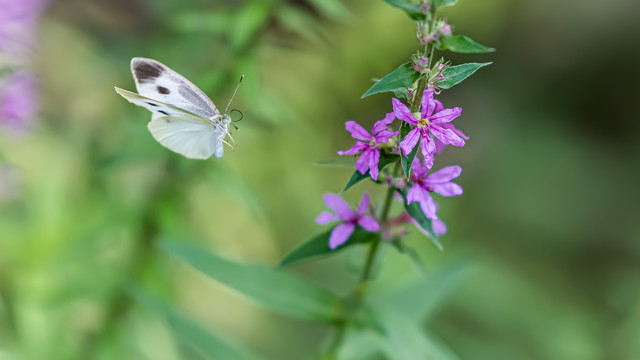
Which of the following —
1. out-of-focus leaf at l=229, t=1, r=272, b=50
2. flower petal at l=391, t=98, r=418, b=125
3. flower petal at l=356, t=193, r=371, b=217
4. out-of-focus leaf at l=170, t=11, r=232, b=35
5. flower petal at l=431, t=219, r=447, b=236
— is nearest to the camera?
flower petal at l=391, t=98, r=418, b=125

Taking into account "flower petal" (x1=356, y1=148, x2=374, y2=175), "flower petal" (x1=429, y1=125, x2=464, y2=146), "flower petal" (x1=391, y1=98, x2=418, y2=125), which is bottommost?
"flower petal" (x1=356, y1=148, x2=374, y2=175)

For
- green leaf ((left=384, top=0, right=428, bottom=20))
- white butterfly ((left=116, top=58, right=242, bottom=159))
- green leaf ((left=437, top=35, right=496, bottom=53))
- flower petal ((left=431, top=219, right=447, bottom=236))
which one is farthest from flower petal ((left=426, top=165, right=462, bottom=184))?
white butterfly ((left=116, top=58, right=242, bottom=159))

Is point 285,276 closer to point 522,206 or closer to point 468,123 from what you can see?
point 522,206

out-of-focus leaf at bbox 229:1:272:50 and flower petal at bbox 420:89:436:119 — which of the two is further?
out-of-focus leaf at bbox 229:1:272:50

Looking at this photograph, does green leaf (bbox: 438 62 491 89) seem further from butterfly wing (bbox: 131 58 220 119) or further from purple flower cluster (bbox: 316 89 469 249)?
butterfly wing (bbox: 131 58 220 119)

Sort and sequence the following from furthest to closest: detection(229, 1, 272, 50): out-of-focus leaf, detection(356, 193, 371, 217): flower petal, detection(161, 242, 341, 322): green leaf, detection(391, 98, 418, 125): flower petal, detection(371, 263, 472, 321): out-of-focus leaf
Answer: detection(229, 1, 272, 50): out-of-focus leaf
detection(371, 263, 472, 321): out-of-focus leaf
detection(161, 242, 341, 322): green leaf
detection(356, 193, 371, 217): flower petal
detection(391, 98, 418, 125): flower petal

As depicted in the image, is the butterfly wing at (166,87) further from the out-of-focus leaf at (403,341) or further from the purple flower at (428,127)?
the out-of-focus leaf at (403,341)

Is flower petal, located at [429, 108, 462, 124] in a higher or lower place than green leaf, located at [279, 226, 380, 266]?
higher

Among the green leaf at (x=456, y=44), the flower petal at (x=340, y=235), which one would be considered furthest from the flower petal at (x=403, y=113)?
the flower petal at (x=340, y=235)
